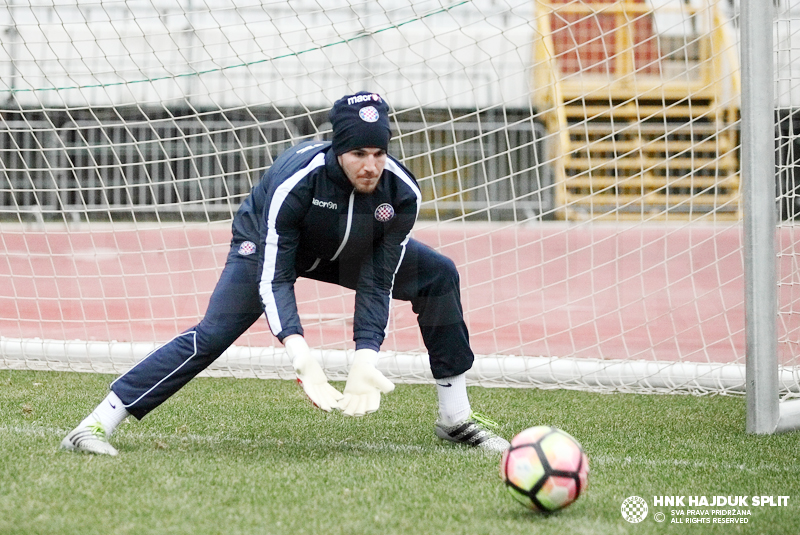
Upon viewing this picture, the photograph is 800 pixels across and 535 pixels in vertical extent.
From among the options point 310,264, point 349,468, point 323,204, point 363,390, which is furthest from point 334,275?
point 349,468

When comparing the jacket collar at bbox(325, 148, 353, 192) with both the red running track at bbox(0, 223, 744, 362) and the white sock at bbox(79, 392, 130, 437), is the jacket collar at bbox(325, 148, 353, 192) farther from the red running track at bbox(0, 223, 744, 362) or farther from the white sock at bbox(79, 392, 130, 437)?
the red running track at bbox(0, 223, 744, 362)

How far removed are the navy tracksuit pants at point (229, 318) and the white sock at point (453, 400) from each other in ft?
0.82

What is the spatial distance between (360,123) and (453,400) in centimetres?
127

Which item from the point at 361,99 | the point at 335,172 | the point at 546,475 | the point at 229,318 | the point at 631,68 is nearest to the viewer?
the point at 546,475

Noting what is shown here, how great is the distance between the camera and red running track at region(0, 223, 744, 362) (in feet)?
20.3

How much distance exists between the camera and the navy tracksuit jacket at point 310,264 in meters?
3.40

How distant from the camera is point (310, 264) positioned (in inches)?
146

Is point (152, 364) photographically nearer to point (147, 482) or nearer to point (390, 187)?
point (147, 482)

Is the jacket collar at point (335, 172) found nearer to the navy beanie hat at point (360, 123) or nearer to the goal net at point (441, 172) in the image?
the navy beanie hat at point (360, 123)

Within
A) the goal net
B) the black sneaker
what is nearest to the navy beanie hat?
the black sneaker

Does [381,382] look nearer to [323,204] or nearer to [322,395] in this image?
[322,395]

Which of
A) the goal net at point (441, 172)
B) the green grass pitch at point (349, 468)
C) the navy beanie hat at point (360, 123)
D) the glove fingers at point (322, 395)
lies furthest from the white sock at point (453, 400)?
the goal net at point (441, 172)

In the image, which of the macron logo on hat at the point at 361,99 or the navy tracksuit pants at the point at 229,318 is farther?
the navy tracksuit pants at the point at 229,318

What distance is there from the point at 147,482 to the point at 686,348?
437cm
